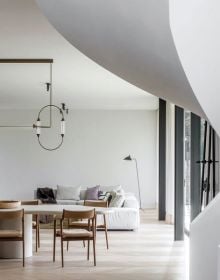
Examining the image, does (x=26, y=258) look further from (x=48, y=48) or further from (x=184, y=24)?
(x=184, y=24)

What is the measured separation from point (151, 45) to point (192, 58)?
0.77 ft

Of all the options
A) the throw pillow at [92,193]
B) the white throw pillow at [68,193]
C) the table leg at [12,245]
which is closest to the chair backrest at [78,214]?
the table leg at [12,245]

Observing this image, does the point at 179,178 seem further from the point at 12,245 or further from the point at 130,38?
the point at 130,38

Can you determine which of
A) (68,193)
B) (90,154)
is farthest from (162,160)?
(90,154)

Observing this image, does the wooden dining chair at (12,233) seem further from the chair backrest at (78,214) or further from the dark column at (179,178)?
the dark column at (179,178)

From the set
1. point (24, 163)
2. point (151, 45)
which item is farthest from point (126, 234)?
point (151, 45)

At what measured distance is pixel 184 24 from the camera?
110 inches

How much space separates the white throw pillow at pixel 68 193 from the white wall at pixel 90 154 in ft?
4.34

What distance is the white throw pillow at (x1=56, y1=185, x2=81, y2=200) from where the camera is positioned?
13.1 metres

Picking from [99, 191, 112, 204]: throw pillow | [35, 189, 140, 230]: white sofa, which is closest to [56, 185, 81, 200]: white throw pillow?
[99, 191, 112, 204]: throw pillow

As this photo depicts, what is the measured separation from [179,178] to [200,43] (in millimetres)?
6275

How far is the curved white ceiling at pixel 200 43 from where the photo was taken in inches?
109

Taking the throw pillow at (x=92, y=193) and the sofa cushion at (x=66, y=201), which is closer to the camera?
the sofa cushion at (x=66, y=201)

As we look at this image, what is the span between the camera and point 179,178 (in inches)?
358
